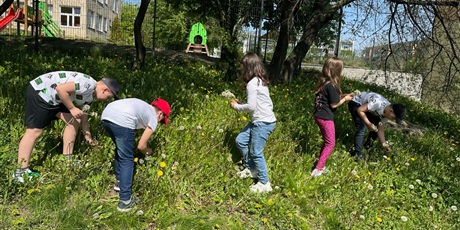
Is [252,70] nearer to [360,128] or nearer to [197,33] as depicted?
[360,128]

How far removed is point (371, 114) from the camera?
497 cm

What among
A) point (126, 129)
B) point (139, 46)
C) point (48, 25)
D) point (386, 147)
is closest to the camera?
point (126, 129)

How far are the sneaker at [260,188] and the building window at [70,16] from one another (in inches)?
1154

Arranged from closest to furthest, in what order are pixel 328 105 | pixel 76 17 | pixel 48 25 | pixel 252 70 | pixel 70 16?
pixel 252 70 → pixel 328 105 → pixel 48 25 → pixel 70 16 → pixel 76 17

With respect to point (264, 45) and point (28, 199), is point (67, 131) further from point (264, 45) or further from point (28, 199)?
point (264, 45)

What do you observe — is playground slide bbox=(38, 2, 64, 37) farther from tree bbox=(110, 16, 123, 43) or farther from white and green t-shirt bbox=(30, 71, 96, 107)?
white and green t-shirt bbox=(30, 71, 96, 107)

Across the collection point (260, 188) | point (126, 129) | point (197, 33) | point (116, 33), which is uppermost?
point (116, 33)

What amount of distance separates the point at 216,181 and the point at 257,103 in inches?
35.1

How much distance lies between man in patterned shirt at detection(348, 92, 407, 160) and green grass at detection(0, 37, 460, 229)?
0.68ft

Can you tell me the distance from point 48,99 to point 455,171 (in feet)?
16.9

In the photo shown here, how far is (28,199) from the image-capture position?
307cm

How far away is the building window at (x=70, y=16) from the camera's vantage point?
29.9m

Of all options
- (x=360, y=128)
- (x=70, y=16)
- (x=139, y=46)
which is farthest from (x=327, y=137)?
(x=70, y=16)

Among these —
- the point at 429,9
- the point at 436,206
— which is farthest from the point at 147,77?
the point at 429,9
